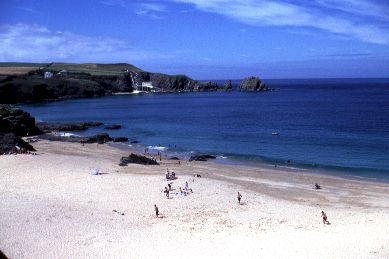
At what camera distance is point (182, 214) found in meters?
24.5

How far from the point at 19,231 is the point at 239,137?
41.4m

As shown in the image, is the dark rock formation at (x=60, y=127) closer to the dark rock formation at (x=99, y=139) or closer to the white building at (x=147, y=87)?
the dark rock formation at (x=99, y=139)

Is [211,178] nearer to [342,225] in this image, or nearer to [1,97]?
[342,225]

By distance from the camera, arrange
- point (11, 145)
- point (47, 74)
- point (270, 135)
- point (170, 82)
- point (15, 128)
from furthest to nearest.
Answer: point (170, 82) < point (47, 74) < point (270, 135) < point (15, 128) < point (11, 145)

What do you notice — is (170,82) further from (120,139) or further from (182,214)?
(182,214)

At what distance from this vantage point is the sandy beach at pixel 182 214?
61.9ft

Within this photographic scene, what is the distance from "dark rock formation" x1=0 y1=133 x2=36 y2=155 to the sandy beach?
A: 2.07 metres

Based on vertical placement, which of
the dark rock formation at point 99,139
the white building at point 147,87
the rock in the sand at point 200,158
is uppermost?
the white building at point 147,87

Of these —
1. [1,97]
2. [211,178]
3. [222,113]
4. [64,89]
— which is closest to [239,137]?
[211,178]

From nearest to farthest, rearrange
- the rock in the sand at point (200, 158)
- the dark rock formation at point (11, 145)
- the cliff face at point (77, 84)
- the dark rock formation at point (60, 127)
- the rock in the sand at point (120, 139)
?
the dark rock formation at point (11, 145)
the rock in the sand at point (200, 158)
the rock in the sand at point (120, 139)
the dark rock formation at point (60, 127)
the cliff face at point (77, 84)

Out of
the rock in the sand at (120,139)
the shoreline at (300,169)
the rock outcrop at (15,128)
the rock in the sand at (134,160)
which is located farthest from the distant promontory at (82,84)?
the shoreline at (300,169)

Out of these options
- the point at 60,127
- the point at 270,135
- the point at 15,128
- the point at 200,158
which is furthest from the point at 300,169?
the point at 60,127

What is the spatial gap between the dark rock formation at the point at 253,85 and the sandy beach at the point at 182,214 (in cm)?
15129

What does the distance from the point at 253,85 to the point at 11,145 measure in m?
155
